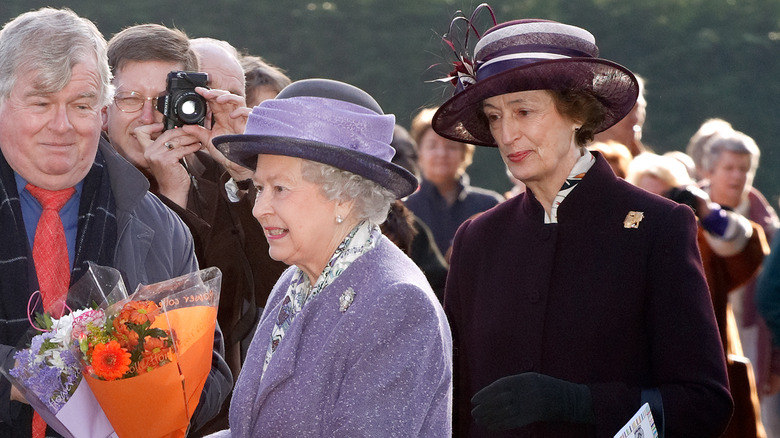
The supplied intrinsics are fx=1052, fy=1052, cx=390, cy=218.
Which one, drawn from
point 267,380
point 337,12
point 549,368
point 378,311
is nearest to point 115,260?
point 267,380

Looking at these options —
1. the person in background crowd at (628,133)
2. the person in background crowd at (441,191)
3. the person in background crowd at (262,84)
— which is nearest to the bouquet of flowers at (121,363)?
the person in background crowd at (262,84)

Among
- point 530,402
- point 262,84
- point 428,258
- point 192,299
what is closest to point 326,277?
point 192,299

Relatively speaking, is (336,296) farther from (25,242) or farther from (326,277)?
(25,242)

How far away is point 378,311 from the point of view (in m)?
2.28

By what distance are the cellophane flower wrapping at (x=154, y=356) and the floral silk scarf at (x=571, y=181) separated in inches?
38.6

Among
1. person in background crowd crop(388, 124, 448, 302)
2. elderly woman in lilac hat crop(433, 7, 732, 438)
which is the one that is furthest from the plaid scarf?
person in background crowd crop(388, 124, 448, 302)

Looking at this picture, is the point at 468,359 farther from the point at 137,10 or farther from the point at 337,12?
the point at 337,12

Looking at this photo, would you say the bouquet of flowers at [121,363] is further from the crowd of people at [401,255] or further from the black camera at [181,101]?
the black camera at [181,101]

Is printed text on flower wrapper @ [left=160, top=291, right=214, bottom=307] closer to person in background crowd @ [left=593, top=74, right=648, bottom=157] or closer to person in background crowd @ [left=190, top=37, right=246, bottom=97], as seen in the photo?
person in background crowd @ [left=190, top=37, right=246, bottom=97]

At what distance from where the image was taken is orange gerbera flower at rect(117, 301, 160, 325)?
237 centimetres

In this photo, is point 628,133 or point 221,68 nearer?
point 221,68

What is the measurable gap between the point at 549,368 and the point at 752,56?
579 inches

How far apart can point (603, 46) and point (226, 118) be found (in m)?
13.6

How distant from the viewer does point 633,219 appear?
2.79m
